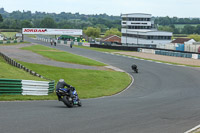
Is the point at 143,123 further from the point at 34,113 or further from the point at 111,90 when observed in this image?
the point at 111,90

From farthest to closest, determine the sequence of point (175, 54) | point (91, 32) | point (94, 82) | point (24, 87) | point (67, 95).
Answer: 1. point (91, 32)
2. point (175, 54)
3. point (94, 82)
4. point (24, 87)
5. point (67, 95)

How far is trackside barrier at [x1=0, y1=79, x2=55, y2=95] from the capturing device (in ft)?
62.7

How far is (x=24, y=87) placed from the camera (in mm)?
20016

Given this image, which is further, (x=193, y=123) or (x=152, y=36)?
(x=152, y=36)

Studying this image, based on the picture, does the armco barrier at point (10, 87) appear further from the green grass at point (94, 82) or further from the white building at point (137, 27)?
the white building at point (137, 27)

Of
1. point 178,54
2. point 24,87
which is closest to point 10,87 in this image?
point 24,87

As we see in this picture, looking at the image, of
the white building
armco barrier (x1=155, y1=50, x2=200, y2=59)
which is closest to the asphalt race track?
armco barrier (x1=155, y1=50, x2=200, y2=59)

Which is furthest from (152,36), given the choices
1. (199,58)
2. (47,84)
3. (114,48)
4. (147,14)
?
(47,84)

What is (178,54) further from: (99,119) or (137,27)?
(137,27)

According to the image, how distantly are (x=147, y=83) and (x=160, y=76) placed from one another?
5771mm

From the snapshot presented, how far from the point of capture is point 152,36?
128 metres

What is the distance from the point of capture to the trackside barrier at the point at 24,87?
19.1 m

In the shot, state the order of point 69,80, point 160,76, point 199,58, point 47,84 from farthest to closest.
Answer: point 199,58, point 160,76, point 69,80, point 47,84

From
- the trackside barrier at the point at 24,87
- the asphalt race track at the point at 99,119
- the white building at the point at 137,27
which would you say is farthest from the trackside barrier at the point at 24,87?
the white building at the point at 137,27
